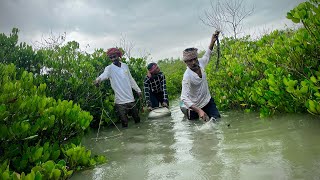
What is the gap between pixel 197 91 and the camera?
20.5 feet

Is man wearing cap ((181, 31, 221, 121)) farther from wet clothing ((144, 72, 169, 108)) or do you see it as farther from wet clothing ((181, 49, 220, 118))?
wet clothing ((144, 72, 169, 108))

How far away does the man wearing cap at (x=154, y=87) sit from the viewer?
26.0 ft

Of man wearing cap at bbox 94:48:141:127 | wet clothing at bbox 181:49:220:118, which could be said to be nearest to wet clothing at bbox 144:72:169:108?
man wearing cap at bbox 94:48:141:127

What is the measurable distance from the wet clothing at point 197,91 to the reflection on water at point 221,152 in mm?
699

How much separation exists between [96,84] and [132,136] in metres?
1.68

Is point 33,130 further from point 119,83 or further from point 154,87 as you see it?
point 154,87

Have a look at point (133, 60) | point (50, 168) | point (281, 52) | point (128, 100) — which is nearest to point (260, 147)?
point (281, 52)

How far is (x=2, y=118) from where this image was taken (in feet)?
8.98

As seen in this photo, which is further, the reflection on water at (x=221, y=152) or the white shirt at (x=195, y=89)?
the white shirt at (x=195, y=89)

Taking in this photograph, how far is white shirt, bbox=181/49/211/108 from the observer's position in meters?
6.04

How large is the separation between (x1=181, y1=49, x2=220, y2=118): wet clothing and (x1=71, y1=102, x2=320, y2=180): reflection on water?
2.29 ft

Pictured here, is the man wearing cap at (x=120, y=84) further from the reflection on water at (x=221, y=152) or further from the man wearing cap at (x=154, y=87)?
the reflection on water at (x=221, y=152)

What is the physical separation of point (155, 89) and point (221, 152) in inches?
185

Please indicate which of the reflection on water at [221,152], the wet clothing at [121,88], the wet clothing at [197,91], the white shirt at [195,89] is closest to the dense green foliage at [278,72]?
the reflection on water at [221,152]
